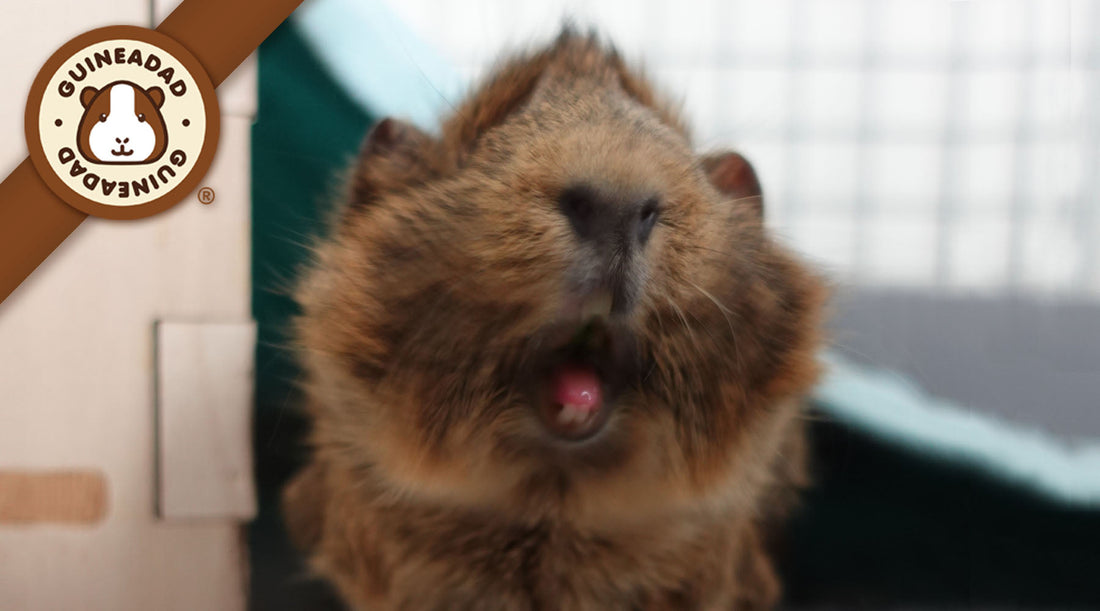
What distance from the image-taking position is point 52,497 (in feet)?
3.65

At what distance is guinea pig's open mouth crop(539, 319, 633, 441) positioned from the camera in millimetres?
919

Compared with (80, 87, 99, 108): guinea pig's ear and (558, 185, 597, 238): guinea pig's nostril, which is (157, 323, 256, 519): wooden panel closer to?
(80, 87, 99, 108): guinea pig's ear

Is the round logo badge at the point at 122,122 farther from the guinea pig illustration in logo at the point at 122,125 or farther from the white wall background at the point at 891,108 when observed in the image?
the white wall background at the point at 891,108

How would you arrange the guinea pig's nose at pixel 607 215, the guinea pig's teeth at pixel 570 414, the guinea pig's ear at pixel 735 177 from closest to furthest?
the guinea pig's nose at pixel 607 215
the guinea pig's teeth at pixel 570 414
the guinea pig's ear at pixel 735 177

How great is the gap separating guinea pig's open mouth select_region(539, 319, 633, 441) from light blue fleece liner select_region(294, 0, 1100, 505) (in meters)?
0.32

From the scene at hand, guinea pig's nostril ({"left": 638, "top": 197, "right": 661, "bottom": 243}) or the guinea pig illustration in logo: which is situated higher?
the guinea pig illustration in logo

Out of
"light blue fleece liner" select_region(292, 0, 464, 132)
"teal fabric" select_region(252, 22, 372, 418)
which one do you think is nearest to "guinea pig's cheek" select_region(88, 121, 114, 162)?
"teal fabric" select_region(252, 22, 372, 418)

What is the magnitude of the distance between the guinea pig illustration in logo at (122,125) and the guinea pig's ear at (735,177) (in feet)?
2.37

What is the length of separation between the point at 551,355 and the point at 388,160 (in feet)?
1.08

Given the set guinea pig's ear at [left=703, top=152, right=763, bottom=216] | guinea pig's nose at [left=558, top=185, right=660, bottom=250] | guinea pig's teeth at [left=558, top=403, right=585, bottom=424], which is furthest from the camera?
guinea pig's ear at [left=703, top=152, right=763, bottom=216]

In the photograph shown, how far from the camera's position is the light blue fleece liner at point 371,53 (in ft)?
3.53

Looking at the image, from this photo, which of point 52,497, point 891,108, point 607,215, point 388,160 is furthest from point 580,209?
point 52,497

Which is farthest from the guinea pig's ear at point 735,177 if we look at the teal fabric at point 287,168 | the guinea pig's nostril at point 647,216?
the teal fabric at point 287,168

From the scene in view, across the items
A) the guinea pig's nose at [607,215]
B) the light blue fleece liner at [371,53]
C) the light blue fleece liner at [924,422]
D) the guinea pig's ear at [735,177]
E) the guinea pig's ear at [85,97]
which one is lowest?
the light blue fleece liner at [924,422]
